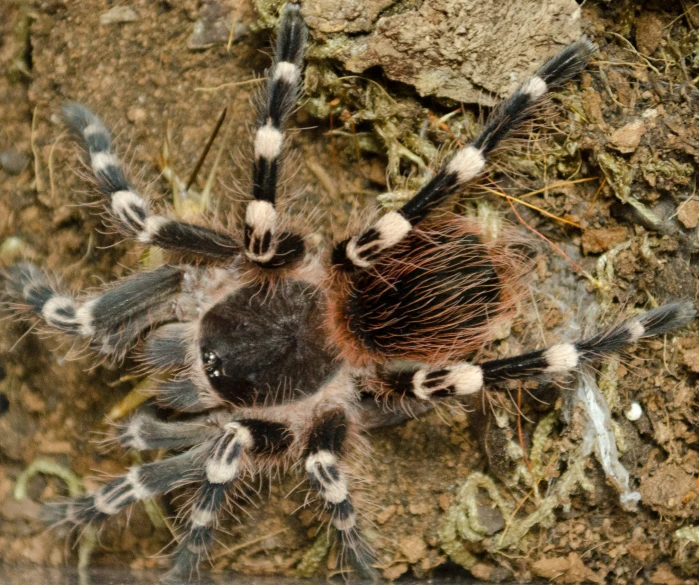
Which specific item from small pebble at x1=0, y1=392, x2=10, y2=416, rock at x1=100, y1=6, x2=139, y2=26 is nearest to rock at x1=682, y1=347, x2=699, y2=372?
rock at x1=100, y1=6, x2=139, y2=26

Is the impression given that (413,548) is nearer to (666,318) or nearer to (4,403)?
(666,318)

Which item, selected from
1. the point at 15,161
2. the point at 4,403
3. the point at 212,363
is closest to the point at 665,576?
the point at 212,363

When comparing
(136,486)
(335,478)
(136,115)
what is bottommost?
(136,486)

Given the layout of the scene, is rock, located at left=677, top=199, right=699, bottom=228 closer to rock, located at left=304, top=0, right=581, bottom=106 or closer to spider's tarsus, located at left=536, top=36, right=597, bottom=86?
spider's tarsus, located at left=536, top=36, right=597, bottom=86

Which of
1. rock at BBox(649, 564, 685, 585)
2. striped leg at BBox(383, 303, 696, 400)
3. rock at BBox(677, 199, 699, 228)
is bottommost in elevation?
rock at BBox(649, 564, 685, 585)

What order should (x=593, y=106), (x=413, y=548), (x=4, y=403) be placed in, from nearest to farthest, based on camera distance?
(x=593, y=106), (x=413, y=548), (x=4, y=403)

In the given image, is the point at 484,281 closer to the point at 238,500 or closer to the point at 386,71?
the point at 386,71
